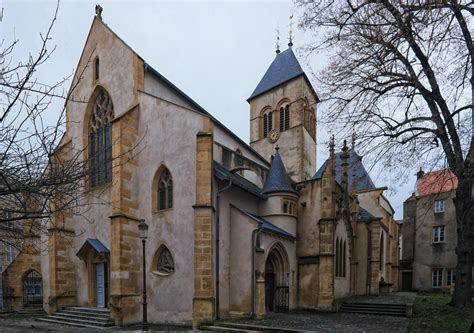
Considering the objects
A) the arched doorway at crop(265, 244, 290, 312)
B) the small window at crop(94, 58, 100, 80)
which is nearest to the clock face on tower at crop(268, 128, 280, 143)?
the arched doorway at crop(265, 244, 290, 312)

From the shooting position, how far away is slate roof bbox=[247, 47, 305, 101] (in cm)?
3106

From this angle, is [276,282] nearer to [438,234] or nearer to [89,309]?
[89,309]

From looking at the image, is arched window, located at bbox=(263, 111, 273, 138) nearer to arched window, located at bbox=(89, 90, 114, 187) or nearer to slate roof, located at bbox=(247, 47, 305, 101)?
slate roof, located at bbox=(247, 47, 305, 101)

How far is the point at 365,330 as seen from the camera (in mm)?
12711

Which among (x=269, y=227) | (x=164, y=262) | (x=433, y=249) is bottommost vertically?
(x=433, y=249)

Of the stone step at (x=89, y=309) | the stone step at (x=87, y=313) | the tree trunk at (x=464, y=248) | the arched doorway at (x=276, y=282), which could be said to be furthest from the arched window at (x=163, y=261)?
the tree trunk at (x=464, y=248)

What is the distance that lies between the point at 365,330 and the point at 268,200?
27.2 feet

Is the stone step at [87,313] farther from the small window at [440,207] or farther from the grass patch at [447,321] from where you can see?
the small window at [440,207]

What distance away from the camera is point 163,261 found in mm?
15930

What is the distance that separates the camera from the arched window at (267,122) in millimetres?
32131

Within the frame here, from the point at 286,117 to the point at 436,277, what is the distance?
20.0 metres

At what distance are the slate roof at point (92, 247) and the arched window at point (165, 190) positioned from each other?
3.55 m

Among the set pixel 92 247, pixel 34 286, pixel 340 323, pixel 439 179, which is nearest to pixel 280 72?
pixel 439 179

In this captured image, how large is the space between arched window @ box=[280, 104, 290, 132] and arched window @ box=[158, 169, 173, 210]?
1666 centimetres
